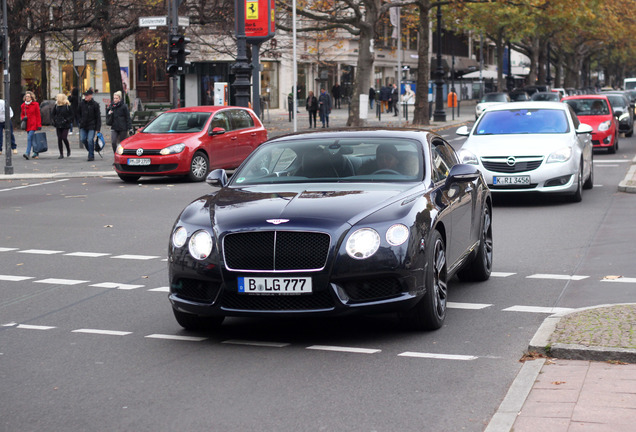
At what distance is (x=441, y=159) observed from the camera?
8750 millimetres

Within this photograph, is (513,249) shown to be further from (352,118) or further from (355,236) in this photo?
(352,118)

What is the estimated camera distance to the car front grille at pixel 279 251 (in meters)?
6.73

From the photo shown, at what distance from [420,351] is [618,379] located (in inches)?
55.2

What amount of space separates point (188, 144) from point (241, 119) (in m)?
2.28

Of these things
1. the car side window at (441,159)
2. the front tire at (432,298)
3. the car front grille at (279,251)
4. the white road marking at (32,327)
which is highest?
the car side window at (441,159)

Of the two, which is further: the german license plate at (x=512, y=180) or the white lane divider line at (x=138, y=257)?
the german license plate at (x=512, y=180)

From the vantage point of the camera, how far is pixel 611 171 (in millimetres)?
22922

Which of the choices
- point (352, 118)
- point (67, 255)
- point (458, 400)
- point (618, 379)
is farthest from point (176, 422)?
point (352, 118)

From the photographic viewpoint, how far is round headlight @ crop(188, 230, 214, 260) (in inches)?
273

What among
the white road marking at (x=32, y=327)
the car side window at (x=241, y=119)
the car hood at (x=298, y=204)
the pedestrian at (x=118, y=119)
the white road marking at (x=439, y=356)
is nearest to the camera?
the white road marking at (x=439, y=356)

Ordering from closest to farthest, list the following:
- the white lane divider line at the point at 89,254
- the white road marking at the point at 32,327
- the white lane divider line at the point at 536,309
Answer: the white road marking at the point at 32,327, the white lane divider line at the point at 536,309, the white lane divider line at the point at 89,254

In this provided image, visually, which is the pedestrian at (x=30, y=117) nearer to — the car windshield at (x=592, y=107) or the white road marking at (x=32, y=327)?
the car windshield at (x=592, y=107)

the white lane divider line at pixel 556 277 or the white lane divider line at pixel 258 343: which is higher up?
the white lane divider line at pixel 258 343

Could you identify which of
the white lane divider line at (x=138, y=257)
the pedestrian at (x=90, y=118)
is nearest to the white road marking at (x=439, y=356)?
the white lane divider line at (x=138, y=257)
